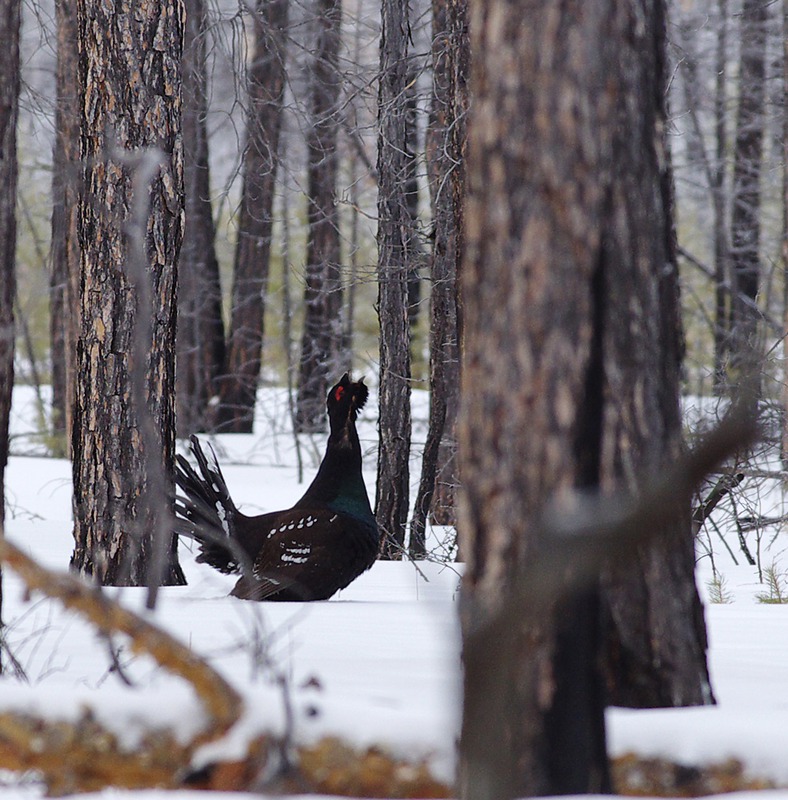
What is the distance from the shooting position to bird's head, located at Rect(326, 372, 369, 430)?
6.52m

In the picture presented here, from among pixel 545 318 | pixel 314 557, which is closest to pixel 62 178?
pixel 314 557

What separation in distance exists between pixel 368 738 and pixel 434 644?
5.01ft

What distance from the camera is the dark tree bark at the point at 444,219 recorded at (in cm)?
688

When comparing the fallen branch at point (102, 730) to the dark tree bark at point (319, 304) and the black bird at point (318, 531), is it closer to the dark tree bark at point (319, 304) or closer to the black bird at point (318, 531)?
the black bird at point (318, 531)

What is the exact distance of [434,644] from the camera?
422cm

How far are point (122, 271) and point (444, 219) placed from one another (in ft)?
8.88

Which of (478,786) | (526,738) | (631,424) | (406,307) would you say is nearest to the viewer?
(478,786)

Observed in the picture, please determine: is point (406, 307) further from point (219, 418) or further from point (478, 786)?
point (219, 418)

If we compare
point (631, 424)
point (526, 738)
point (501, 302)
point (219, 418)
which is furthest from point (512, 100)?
point (219, 418)

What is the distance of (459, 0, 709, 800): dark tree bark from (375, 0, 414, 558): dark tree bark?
5972 millimetres

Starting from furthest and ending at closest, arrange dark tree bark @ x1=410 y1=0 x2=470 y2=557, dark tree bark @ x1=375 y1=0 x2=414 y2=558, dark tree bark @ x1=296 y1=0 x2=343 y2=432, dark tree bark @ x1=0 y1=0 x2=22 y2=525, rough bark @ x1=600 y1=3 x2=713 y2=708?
dark tree bark @ x1=296 y1=0 x2=343 y2=432 < dark tree bark @ x1=375 y1=0 x2=414 y2=558 < dark tree bark @ x1=410 y1=0 x2=470 y2=557 < dark tree bark @ x1=0 y1=0 x2=22 y2=525 < rough bark @ x1=600 y1=3 x2=713 y2=708

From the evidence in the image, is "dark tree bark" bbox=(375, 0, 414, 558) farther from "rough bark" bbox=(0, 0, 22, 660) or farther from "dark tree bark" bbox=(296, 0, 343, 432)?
"dark tree bark" bbox=(296, 0, 343, 432)

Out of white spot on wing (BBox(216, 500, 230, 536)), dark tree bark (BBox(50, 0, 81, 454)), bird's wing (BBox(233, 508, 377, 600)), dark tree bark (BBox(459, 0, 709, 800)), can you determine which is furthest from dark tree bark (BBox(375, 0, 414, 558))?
dark tree bark (BBox(459, 0, 709, 800))

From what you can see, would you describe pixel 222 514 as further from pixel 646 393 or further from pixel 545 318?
pixel 545 318
